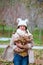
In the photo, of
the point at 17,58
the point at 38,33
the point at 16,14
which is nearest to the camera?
the point at 17,58

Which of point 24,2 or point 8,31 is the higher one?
point 24,2

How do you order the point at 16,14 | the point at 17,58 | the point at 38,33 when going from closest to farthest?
the point at 17,58 < the point at 38,33 < the point at 16,14

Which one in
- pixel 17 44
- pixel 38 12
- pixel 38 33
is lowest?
pixel 38 33

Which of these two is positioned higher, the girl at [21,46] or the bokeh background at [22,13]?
the girl at [21,46]

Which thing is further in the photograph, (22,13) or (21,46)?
(22,13)

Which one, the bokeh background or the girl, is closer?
the girl

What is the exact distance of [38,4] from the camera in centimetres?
1639

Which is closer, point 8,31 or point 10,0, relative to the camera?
point 8,31

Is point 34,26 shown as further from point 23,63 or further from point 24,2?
point 23,63

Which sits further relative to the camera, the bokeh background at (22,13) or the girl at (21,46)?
the bokeh background at (22,13)

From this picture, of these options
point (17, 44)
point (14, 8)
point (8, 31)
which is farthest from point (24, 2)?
point (17, 44)

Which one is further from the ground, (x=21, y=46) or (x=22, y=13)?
(x=21, y=46)

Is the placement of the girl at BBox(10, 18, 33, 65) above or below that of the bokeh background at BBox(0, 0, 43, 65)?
above

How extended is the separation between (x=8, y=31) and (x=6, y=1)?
2362mm
